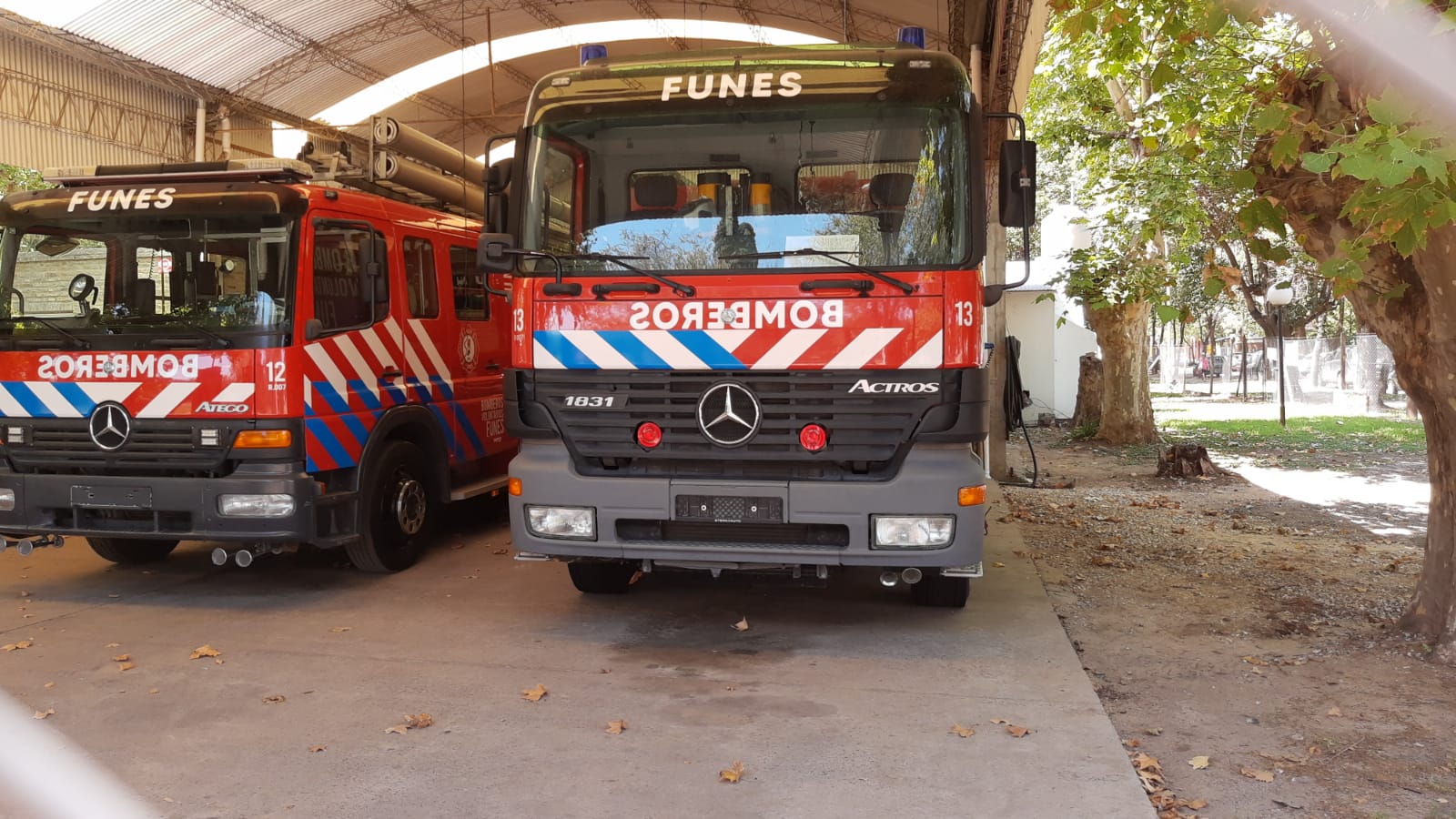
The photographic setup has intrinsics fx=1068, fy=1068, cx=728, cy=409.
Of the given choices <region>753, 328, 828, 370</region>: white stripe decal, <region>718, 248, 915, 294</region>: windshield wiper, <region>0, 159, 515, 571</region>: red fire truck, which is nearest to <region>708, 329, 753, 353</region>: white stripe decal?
<region>753, 328, 828, 370</region>: white stripe decal

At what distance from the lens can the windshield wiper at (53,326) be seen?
6.33 metres

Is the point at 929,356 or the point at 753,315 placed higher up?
the point at 753,315

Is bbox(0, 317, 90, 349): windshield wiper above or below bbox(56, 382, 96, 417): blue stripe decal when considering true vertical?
above

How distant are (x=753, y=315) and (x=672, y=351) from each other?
44 cm

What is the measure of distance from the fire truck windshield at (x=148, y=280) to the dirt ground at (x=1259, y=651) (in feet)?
16.7

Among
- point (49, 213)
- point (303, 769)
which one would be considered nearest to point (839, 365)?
point (303, 769)

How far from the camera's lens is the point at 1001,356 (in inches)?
498

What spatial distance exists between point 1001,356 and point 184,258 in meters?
9.04

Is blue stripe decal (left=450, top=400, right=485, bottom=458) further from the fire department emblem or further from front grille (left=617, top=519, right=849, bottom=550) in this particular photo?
front grille (left=617, top=519, right=849, bottom=550)

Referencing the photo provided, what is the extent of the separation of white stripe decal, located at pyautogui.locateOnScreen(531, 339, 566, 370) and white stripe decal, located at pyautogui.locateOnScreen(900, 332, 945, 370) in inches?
69.0

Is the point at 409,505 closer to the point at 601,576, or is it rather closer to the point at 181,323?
Result: the point at 601,576

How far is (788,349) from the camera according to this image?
17.0ft

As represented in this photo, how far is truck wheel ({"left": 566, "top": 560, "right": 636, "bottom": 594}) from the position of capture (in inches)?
261

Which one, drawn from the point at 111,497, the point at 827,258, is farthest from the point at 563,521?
the point at 111,497
